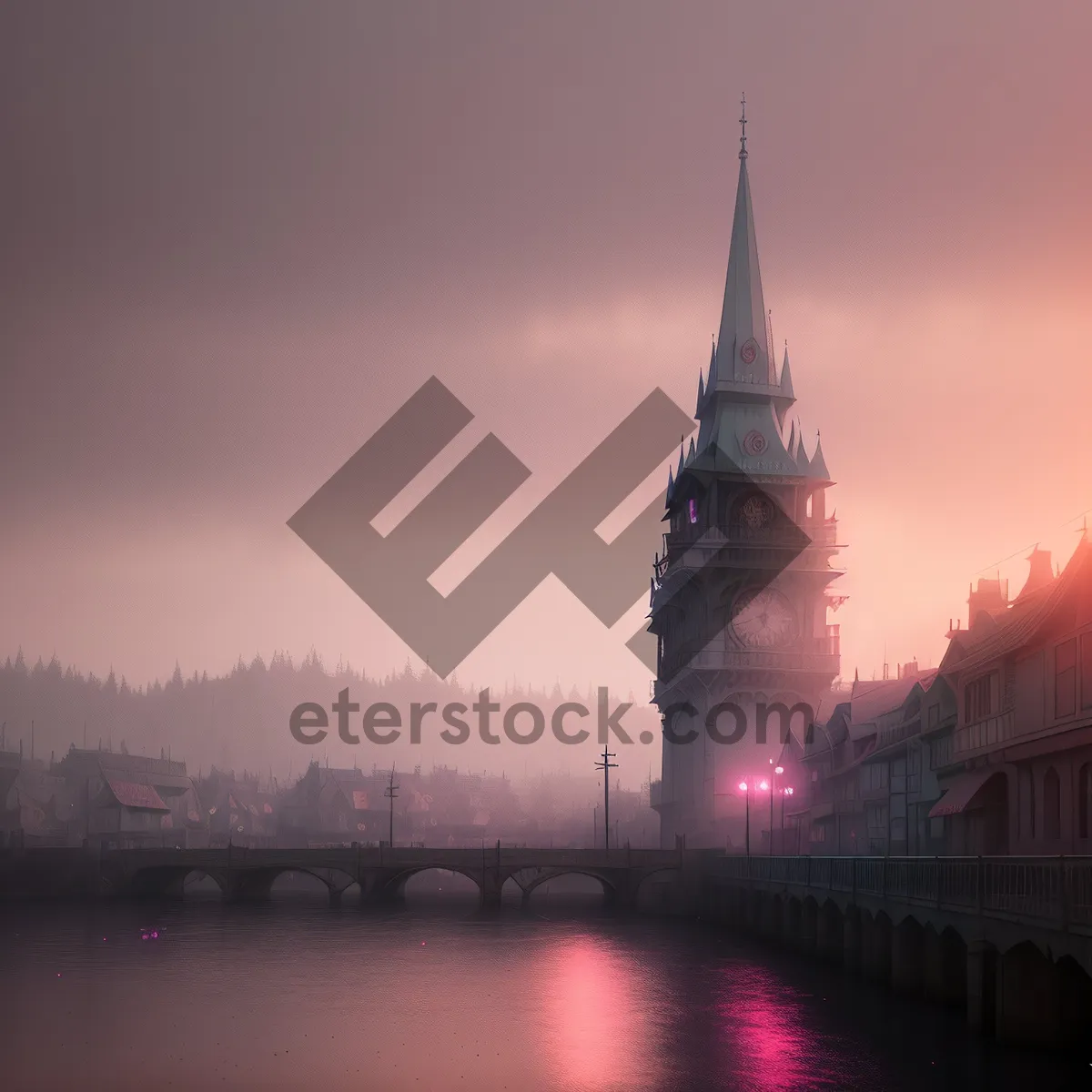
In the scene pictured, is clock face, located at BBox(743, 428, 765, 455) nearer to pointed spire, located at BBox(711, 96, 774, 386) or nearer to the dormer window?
pointed spire, located at BBox(711, 96, 774, 386)

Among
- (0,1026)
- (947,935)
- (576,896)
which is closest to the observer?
(947,935)

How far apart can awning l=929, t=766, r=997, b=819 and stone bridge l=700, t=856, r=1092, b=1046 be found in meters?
5.58

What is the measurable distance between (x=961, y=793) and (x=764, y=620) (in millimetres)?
55904

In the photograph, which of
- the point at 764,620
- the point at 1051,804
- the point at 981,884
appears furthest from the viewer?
the point at 764,620

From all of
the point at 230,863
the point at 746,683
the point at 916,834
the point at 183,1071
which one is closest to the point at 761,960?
the point at 916,834

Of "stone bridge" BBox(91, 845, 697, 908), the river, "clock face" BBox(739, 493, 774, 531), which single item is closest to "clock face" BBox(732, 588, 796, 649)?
"clock face" BBox(739, 493, 774, 531)

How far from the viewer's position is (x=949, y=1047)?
38.8 metres

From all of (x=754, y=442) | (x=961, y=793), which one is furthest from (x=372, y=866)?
(x=961, y=793)

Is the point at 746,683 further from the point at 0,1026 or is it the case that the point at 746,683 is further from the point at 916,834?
the point at 0,1026

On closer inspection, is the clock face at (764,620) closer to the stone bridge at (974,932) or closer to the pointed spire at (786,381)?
the pointed spire at (786,381)

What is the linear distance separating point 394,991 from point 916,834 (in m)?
29.4

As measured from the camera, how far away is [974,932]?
3819 cm

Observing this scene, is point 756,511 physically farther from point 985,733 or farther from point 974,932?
point 974,932

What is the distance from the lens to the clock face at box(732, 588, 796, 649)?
371ft
